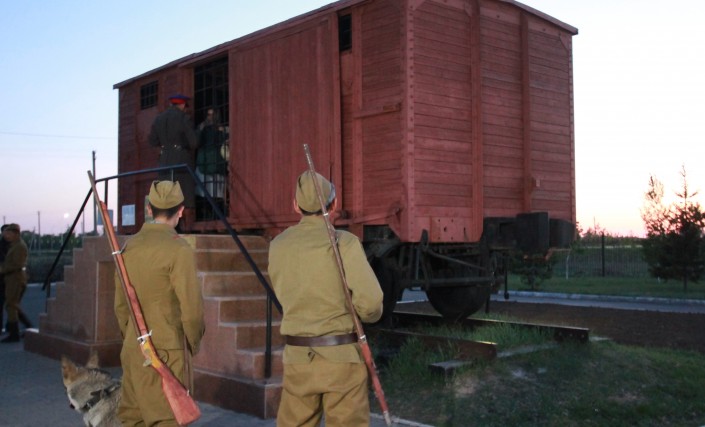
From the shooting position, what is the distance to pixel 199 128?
36.9 ft

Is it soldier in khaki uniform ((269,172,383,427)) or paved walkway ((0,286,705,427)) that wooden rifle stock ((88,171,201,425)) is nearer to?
soldier in khaki uniform ((269,172,383,427))

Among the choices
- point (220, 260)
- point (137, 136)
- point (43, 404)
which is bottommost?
point (43, 404)

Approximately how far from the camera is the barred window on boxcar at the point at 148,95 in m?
12.2

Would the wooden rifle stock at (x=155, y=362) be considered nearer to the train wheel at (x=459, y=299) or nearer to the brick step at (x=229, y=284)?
the brick step at (x=229, y=284)

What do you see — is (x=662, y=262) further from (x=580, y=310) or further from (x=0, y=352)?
(x=0, y=352)

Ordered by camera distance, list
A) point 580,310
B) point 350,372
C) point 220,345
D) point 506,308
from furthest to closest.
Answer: point 506,308 → point 580,310 → point 220,345 → point 350,372

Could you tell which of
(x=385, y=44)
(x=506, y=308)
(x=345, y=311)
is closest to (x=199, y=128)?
(x=385, y=44)

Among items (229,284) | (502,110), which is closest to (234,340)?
(229,284)

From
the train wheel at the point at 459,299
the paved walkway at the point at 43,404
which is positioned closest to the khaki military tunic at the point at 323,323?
the paved walkway at the point at 43,404

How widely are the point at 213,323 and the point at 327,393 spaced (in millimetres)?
3578

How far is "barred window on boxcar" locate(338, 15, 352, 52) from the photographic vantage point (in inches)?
353

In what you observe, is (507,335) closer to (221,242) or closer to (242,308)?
(242,308)

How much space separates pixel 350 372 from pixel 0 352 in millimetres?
7764

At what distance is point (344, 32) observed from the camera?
907 centimetres
